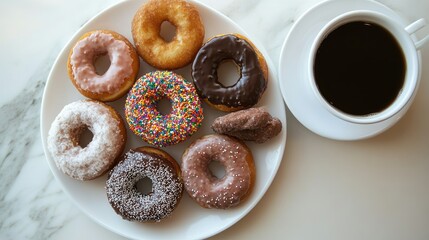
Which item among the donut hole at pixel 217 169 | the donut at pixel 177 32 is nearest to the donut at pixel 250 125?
the donut hole at pixel 217 169

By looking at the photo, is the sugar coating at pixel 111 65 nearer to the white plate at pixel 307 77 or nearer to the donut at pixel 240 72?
the donut at pixel 240 72

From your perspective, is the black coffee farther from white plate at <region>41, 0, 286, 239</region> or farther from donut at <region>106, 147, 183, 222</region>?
donut at <region>106, 147, 183, 222</region>

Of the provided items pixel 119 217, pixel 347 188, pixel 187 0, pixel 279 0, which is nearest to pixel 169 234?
pixel 119 217

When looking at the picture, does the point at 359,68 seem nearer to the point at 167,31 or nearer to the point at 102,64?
the point at 167,31

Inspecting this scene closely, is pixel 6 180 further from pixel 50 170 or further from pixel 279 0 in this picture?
pixel 279 0

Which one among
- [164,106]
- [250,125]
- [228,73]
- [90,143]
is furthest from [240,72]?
[90,143]

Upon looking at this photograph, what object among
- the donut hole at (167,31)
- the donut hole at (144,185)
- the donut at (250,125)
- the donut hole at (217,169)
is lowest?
the donut hole at (144,185)
